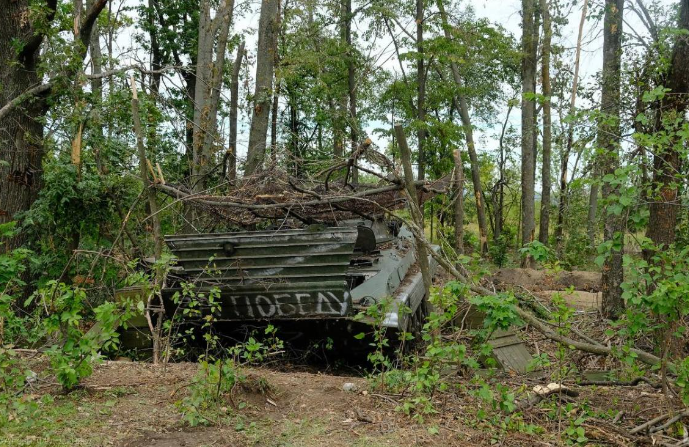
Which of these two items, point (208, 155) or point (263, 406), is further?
point (208, 155)

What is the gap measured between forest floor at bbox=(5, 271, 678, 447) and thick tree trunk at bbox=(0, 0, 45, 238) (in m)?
5.16

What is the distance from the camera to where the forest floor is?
472 centimetres

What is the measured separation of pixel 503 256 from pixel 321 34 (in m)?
10.4

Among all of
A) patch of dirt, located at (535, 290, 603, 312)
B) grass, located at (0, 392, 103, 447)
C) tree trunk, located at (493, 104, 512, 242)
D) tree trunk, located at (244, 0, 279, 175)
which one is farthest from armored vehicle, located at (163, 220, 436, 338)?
tree trunk, located at (493, 104, 512, 242)

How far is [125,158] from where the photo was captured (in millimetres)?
10820

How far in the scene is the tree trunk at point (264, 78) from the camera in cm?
1270

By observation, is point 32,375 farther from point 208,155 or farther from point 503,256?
point 503,256

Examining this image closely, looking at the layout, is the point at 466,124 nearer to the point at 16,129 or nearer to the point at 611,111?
the point at 611,111

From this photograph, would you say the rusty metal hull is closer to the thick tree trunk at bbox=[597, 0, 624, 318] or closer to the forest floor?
the forest floor

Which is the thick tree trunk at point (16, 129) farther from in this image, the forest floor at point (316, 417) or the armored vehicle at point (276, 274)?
the forest floor at point (316, 417)

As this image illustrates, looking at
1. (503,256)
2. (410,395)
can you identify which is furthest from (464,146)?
(410,395)

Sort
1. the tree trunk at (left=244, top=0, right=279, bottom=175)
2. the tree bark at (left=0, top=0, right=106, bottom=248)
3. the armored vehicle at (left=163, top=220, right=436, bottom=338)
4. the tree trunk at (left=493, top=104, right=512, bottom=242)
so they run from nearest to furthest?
1. the armored vehicle at (left=163, top=220, right=436, bottom=338)
2. the tree bark at (left=0, top=0, right=106, bottom=248)
3. the tree trunk at (left=244, top=0, right=279, bottom=175)
4. the tree trunk at (left=493, top=104, right=512, bottom=242)

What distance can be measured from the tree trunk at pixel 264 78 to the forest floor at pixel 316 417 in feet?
23.5

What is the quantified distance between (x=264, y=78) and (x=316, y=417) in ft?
29.8
